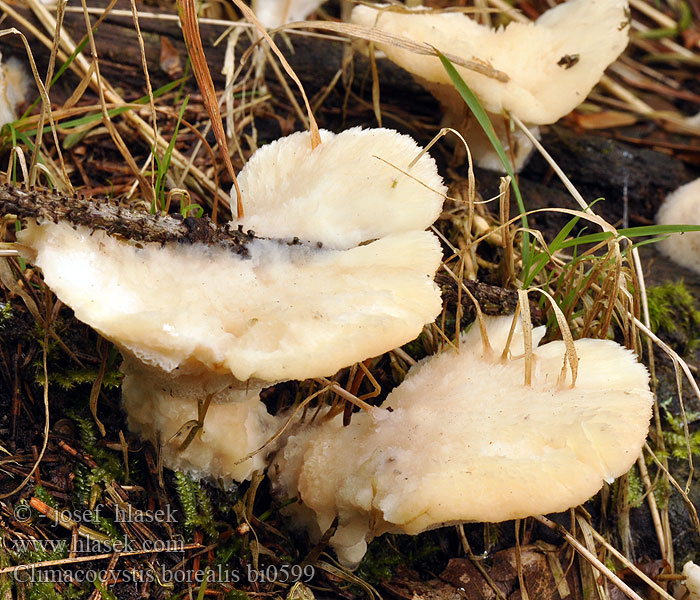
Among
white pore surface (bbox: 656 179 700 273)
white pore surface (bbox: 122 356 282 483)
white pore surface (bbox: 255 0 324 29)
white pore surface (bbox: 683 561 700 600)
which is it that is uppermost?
white pore surface (bbox: 255 0 324 29)

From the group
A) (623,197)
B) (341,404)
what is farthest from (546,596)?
(623,197)

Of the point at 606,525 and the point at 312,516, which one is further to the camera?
the point at 606,525

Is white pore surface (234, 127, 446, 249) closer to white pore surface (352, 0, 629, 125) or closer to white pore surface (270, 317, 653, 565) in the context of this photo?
white pore surface (270, 317, 653, 565)

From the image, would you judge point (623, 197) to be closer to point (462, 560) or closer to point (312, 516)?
point (462, 560)

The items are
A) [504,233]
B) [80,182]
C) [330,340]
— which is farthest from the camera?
[80,182]

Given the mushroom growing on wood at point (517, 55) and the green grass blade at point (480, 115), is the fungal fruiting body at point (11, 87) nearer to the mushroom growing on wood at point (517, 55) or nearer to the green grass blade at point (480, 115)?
the mushroom growing on wood at point (517, 55)

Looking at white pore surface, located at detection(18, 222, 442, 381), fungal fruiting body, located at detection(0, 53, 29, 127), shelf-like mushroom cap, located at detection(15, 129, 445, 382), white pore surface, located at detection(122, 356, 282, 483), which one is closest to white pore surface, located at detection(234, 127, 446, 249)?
shelf-like mushroom cap, located at detection(15, 129, 445, 382)

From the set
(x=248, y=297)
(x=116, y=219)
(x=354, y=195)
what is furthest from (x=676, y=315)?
(x=116, y=219)
